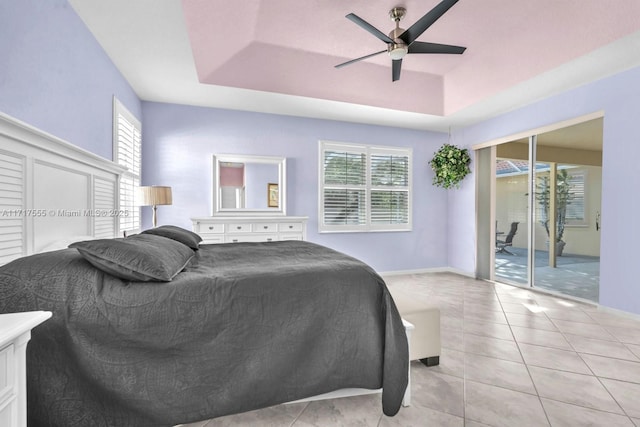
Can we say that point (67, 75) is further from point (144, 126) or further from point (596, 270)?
point (596, 270)

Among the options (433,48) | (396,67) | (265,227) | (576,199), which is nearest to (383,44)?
(396,67)

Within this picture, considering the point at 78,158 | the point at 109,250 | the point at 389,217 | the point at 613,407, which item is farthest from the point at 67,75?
the point at 389,217

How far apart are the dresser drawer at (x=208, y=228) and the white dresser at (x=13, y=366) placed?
9.97ft

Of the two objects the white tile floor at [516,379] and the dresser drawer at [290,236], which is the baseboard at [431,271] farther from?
the white tile floor at [516,379]

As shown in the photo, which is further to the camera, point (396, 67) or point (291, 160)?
point (291, 160)

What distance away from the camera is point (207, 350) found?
1.31 meters

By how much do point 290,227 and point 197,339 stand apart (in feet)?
9.30

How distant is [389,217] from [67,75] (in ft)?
14.0

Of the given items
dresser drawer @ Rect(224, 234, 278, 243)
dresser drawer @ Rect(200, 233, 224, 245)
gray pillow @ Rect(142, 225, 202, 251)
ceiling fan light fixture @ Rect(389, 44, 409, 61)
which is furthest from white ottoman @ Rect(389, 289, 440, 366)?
dresser drawer @ Rect(200, 233, 224, 245)

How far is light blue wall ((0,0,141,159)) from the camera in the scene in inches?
62.9

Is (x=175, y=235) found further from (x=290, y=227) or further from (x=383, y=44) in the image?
(x=383, y=44)

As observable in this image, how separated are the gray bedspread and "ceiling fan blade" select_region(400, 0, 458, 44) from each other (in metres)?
1.85

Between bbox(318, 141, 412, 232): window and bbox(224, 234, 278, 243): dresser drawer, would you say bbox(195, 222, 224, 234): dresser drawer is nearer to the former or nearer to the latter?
bbox(224, 234, 278, 243): dresser drawer

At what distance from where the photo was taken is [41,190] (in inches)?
66.8
